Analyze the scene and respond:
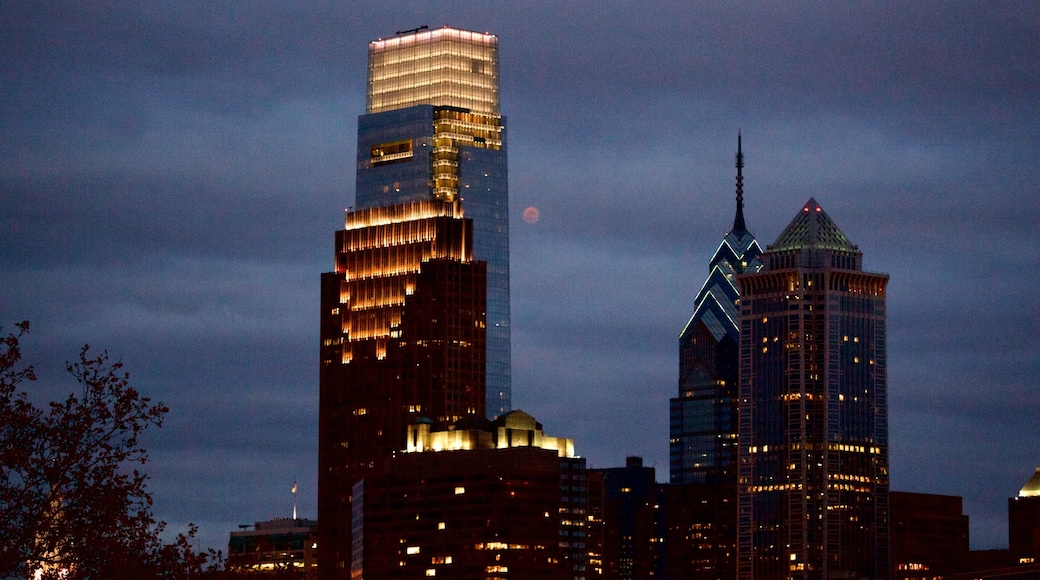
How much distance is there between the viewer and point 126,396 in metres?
87.6

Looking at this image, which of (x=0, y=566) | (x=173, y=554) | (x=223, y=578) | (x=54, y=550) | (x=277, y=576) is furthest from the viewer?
(x=277, y=576)

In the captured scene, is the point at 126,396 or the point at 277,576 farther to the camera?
the point at 277,576

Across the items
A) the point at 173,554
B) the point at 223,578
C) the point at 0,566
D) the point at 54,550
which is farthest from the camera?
the point at 223,578

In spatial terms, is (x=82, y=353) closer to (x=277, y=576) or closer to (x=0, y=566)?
(x=0, y=566)

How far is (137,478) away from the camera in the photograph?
85.8 m

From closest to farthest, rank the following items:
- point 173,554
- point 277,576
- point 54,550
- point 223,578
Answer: point 54,550
point 173,554
point 223,578
point 277,576

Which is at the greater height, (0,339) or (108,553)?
(0,339)

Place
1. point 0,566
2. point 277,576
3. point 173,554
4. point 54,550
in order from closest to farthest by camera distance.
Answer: point 0,566 → point 54,550 → point 173,554 → point 277,576

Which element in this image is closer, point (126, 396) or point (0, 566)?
point (0, 566)

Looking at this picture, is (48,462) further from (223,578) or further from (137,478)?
(223,578)

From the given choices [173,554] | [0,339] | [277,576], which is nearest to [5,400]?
[0,339]

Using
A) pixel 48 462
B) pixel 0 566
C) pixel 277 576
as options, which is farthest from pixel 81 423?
pixel 277 576

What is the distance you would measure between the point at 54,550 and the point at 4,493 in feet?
10.7

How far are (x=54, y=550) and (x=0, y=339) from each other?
7.99 metres
